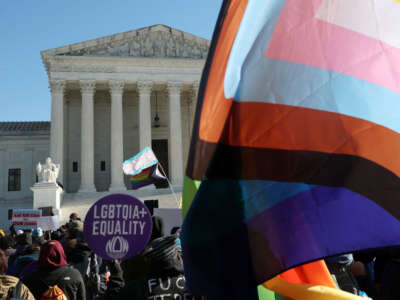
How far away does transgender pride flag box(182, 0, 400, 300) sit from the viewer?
2.57 meters

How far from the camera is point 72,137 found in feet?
126

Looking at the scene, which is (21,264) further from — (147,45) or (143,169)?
(147,45)

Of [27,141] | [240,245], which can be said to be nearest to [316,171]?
[240,245]

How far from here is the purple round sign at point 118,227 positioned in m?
4.71

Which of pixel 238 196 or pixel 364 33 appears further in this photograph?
pixel 364 33

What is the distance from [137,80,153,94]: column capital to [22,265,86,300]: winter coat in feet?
108

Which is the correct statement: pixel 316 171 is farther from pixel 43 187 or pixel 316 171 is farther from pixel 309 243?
pixel 43 187

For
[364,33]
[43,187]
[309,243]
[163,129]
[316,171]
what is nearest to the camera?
[309,243]

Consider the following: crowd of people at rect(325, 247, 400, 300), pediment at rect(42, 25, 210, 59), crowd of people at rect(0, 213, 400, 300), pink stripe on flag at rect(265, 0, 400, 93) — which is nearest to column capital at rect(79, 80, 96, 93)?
pediment at rect(42, 25, 210, 59)

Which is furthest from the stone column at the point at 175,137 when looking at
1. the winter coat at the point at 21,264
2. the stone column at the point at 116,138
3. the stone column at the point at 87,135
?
the winter coat at the point at 21,264

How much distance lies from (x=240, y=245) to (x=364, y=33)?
1.72 meters

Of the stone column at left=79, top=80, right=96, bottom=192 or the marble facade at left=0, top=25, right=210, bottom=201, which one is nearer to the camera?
the stone column at left=79, top=80, right=96, bottom=192

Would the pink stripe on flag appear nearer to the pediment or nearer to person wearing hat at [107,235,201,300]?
person wearing hat at [107,235,201,300]

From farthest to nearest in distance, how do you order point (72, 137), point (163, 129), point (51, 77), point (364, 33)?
point (163, 129)
point (72, 137)
point (51, 77)
point (364, 33)
